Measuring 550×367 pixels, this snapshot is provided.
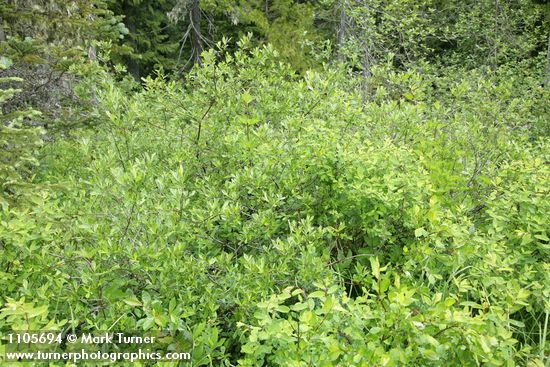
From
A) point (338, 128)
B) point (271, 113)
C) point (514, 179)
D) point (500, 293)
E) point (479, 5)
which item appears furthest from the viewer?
point (479, 5)

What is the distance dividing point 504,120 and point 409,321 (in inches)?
Result: 159

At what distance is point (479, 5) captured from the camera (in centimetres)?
1381

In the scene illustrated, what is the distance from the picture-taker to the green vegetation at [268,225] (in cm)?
221

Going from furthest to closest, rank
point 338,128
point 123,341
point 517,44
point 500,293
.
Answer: point 517,44, point 338,128, point 500,293, point 123,341

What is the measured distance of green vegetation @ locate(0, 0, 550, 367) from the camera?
2.21 m

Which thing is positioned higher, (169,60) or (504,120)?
(504,120)

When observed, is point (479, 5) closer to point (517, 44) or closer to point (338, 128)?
point (517, 44)

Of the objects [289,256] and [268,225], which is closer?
[289,256]

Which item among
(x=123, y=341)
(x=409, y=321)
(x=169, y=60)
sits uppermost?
(x=409, y=321)

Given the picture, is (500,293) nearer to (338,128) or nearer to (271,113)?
(338,128)

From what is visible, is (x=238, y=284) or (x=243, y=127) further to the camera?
(x=243, y=127)

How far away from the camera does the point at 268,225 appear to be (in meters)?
3.05

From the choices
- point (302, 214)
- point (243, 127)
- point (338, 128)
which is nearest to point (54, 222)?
point (302, 214)

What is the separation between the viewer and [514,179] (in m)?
3.87
